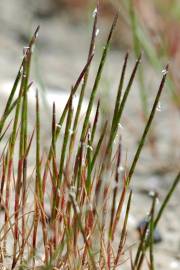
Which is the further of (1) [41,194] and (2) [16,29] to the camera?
(2) [16,29]

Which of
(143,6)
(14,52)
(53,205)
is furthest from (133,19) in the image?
(143,6)

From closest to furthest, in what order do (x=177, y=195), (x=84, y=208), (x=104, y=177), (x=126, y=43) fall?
(x=104, y=177) < (x=84, y=208) < (x=177, y=195) < (x=126, y=43)

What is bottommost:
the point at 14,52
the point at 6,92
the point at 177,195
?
the point at 177,195

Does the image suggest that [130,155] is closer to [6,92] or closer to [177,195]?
[177,195]

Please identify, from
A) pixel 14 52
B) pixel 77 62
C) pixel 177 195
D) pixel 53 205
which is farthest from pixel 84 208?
pixel 77 62

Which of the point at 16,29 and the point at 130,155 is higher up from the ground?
the point at 16,29

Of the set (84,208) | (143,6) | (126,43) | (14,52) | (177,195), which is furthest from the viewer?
(126,43)

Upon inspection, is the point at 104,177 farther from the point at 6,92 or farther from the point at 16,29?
the point at 16,29

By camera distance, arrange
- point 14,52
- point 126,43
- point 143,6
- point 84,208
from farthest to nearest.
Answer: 1. point 126,43
2. point 143,6
3. point 14,52
4. point 84,208

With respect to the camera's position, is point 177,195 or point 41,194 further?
point 177,195

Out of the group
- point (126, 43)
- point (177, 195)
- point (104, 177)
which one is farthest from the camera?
point (126, 43)
